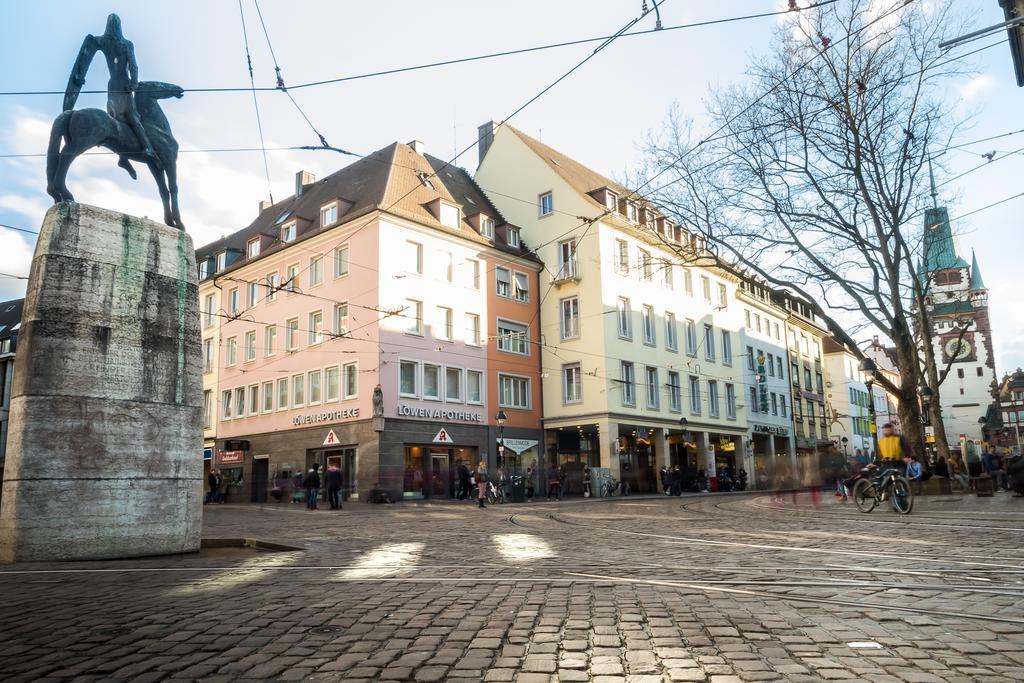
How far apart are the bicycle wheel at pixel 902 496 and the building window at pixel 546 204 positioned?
27.5 meters

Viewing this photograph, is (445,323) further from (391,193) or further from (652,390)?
(652,390)

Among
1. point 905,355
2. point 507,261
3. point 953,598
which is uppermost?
point 507,261

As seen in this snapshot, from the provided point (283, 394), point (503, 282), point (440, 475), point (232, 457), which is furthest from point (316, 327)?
point (503, 282)

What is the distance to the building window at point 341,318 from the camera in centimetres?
3444

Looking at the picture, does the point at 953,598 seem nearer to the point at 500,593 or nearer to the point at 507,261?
the point at 500,593

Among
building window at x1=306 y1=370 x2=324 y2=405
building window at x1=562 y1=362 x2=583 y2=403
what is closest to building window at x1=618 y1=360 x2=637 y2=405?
building window at x1=562 y1=362 x2=583 y2=403

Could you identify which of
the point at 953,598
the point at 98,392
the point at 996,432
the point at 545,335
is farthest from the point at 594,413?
the point at 996,432

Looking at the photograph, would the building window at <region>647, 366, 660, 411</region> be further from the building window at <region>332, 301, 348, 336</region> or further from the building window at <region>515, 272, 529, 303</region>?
the building window at <region>332, 301, 348, 336</region>

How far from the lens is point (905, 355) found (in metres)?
20.9

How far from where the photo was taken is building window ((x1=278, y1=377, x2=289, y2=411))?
123 ft

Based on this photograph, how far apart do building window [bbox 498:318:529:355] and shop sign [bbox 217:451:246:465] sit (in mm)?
13500

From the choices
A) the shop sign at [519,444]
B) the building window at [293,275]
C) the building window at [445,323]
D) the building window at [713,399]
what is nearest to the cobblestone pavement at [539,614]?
the building window at [445,323]

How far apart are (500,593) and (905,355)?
17656mm

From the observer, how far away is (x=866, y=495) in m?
16.0
